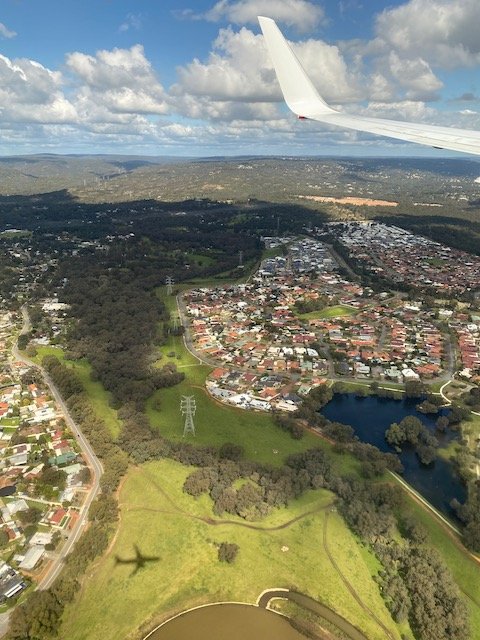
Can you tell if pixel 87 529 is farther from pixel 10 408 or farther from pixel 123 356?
pixel 123 356

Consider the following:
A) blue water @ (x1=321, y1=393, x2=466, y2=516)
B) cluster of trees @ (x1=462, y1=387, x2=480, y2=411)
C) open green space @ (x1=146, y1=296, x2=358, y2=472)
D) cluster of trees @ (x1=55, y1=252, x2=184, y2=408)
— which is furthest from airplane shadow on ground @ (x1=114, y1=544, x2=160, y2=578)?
cluster of trees @ (x1=462, y1=387, x2=480, y2=411)

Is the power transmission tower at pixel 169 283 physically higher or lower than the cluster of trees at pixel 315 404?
lower

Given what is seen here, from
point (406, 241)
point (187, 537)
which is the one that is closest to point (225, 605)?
point (187, 537)

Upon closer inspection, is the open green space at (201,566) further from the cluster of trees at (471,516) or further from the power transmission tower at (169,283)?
the power transmission tower at (169,283)

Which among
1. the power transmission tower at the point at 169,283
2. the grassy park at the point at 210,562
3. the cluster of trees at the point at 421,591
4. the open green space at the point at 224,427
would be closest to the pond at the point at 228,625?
the grassy park at the point at 210,562

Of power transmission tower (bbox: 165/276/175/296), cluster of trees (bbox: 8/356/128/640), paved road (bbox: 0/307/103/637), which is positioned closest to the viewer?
cluster of trees (bbox: 8/356/128/640)

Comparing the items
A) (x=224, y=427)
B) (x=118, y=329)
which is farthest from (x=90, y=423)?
(x=118, y=329)

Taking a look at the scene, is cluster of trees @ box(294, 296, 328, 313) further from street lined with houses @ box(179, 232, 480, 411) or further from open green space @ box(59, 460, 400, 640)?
open green space @ box(59, 460, 400, 640)
